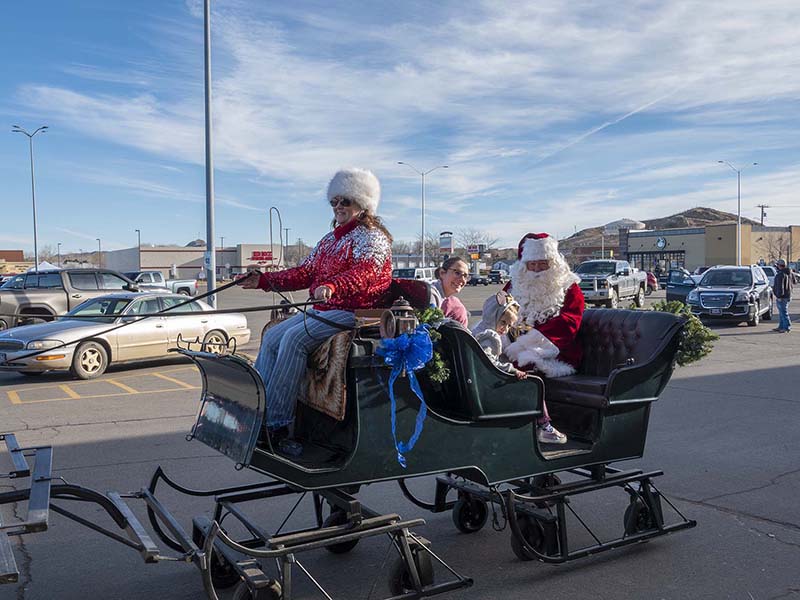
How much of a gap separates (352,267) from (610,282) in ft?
84.1

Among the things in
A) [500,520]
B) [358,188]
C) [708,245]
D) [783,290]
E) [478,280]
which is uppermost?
[708,245]

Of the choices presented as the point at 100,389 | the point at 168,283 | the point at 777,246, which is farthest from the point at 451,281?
the point at 777,246

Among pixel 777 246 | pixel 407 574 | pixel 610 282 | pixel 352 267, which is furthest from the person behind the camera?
pixel 777 246

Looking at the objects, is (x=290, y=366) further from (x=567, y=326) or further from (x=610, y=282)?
(x=610, y=282)

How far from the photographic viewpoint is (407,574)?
410cm

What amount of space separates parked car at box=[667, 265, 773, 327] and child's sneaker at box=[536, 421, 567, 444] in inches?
698

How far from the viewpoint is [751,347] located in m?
16.9

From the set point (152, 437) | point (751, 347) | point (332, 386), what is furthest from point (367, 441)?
point (751, 347)

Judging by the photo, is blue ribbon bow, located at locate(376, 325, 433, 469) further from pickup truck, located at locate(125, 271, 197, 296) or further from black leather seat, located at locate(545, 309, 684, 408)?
pickup truck, located at locate(125, 271, 197, 296)

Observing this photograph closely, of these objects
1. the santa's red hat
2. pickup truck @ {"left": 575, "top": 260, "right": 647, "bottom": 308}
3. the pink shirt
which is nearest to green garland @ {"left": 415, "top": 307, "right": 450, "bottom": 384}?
the santa's red hat

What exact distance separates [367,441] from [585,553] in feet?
5.45

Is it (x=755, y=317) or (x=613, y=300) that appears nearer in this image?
(x=755, y=317)

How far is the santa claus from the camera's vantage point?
208 inches

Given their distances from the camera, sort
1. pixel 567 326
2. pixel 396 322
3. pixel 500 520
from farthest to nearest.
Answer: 1. pixel 500 520
2. pixel 567 326
3. pixel 396 322
